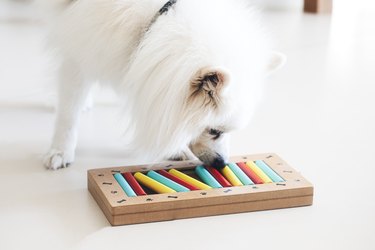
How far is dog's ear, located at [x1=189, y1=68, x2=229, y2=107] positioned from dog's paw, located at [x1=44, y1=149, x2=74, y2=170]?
2.53 ft

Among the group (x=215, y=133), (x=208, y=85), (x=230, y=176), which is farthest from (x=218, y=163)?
(x=208, y=85)

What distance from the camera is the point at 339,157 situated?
2996 millimetres

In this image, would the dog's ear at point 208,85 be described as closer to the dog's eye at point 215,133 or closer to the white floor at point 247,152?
the dog's eye at point 215,133

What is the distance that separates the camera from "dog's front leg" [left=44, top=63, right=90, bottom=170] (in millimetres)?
2746

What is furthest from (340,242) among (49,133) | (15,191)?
(49,133)

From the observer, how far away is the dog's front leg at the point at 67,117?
2.75 meters

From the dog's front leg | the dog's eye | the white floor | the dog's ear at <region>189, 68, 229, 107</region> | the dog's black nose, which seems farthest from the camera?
the dog's front leg

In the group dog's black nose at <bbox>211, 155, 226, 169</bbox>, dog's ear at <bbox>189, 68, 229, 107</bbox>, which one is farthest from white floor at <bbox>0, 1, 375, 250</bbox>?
dog's ear at <bbox>189, 68, 229, 107</bbox>

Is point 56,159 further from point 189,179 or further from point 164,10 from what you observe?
point 164,10

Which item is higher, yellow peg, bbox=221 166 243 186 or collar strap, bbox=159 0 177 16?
collar strap, bbox=159 0 177 16

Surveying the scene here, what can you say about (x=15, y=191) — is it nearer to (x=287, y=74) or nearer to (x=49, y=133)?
(x=49, y=133)

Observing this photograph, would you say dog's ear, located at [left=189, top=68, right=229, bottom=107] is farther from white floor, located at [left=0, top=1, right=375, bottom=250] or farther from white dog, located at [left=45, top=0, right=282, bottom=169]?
white floor, located at [left=0, top=1, right=375, bottom=250]

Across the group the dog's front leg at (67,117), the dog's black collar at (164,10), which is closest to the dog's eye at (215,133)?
the dog's black collar at (164,10)

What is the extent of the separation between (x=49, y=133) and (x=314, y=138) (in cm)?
119
